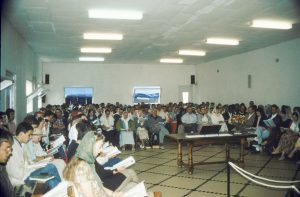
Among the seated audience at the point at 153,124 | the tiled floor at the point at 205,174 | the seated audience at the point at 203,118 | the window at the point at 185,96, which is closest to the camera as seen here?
the tiled floor at the point at 205,174

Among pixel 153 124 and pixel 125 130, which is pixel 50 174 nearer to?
pixel 125 130

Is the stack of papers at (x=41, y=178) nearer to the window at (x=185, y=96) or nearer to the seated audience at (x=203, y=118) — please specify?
the seated audience at (x=203, y=118)

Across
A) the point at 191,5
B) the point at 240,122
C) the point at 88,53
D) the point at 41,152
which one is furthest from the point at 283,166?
the point at 88,53

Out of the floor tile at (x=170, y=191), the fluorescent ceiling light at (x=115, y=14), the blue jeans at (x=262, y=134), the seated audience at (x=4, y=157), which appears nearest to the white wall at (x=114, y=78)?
the blue jeans at (x=262, y=134)

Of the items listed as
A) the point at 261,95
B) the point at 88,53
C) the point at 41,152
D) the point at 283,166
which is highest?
the point at 88,53

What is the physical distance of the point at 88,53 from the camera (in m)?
12.6

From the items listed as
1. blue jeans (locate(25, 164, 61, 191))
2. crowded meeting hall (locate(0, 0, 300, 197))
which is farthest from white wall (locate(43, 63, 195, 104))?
blue jeans (locate(25, 164, 61, 191))

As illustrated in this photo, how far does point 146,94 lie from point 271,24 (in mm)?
9648

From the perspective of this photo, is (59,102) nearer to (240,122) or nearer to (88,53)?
(88,53)

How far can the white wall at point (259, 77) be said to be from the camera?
9930 mm

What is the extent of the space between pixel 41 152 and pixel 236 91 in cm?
970

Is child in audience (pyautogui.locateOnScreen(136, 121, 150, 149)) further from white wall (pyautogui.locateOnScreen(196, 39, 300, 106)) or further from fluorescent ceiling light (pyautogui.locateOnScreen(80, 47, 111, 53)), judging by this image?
white wall (pyautogui.locateOnScreen(196, 39, 300, 106))

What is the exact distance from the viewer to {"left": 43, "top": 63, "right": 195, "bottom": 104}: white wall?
15734 mm

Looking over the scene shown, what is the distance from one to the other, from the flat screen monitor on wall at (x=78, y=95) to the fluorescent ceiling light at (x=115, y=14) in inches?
376
